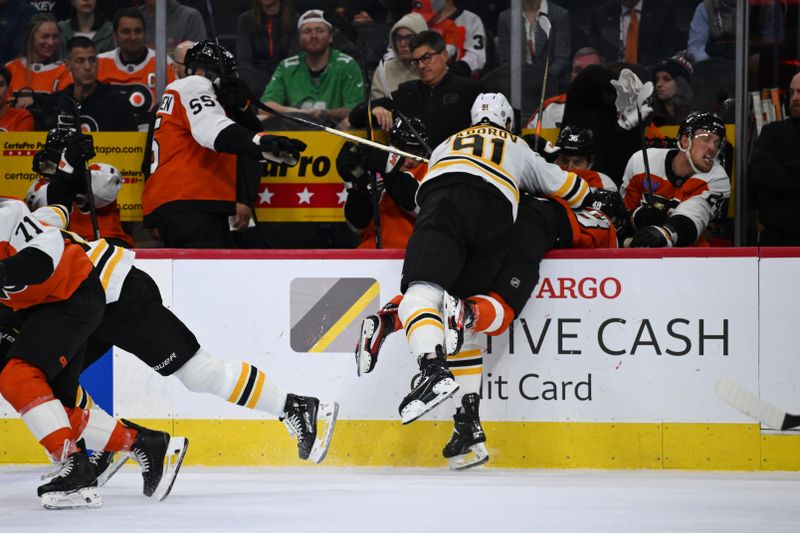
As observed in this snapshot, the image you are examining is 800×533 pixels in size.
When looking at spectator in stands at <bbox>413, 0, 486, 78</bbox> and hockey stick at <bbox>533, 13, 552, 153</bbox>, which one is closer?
hockey stick at <bbox>533, 13, 552, 153</bbox>

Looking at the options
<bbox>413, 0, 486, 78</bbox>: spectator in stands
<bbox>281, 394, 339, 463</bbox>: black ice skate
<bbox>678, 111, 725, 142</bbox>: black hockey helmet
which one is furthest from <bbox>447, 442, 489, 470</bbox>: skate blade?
<bbox>413, 0, 486, 78</bbox>: spectator in stands

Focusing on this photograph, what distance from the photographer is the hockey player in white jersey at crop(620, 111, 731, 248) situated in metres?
5.10

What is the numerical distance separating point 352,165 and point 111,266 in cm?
143

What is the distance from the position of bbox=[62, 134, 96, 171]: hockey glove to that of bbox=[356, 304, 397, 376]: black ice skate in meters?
1.48

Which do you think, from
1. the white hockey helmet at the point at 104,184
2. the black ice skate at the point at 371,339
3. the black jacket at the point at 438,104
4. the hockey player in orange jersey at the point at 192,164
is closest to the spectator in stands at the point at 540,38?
the black jacket at the point at 438,104

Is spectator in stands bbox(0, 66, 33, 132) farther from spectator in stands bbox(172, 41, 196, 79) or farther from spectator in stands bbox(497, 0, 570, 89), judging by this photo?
spectator in stands bbox(497, 0, 570, 89)

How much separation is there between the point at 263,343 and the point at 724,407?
5.52ft

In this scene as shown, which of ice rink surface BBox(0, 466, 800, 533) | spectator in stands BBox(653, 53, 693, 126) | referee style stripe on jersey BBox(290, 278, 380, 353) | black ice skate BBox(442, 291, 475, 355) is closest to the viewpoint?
ice rink surface BBox(0, 466, 800, 533)

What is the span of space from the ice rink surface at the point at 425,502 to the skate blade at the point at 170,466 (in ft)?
0.14

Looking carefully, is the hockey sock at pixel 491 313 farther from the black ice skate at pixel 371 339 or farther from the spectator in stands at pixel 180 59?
the spectator in stands at pixel 180 59

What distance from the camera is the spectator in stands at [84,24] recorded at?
231 inches

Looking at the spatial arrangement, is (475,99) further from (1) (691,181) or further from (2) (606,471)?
(2) (606,471)

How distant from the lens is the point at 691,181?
5.24 m

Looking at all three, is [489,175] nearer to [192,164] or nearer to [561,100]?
[561,100]
